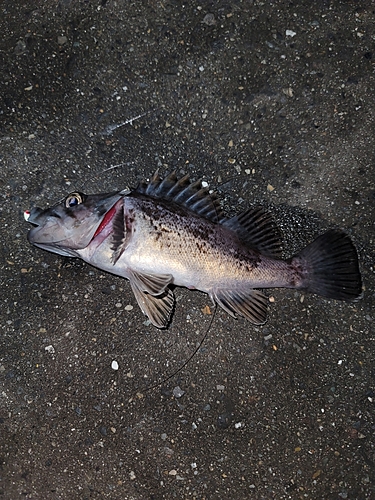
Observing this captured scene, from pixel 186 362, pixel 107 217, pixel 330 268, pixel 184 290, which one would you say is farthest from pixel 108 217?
pixel 330 268

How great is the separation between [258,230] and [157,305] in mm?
822

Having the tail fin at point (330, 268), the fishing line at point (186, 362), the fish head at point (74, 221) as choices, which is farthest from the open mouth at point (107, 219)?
the tail fin at point (330, 268)

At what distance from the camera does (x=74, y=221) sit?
2926mm

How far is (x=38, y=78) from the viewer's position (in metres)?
3.49

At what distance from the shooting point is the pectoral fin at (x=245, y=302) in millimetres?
3098

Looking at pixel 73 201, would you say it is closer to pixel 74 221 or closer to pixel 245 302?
pixel 74 221

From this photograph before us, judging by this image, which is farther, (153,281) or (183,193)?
(183,193)

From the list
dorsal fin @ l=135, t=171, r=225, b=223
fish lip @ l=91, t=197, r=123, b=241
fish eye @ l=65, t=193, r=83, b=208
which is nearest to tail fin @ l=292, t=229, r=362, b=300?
dorsal fin @ l=135, t=171, r=225, b=223

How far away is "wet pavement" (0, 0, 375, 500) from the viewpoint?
327 centimetres

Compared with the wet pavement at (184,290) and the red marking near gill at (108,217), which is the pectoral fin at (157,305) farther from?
the red marking near gill at (108,217)

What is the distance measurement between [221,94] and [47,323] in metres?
2.05

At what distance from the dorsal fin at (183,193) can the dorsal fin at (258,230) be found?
163 millimetres

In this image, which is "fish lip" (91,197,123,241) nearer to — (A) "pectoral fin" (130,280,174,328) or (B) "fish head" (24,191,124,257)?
(B) "fish head" (24,191,124,257)

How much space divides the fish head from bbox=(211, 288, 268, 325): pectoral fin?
0.85 metres
